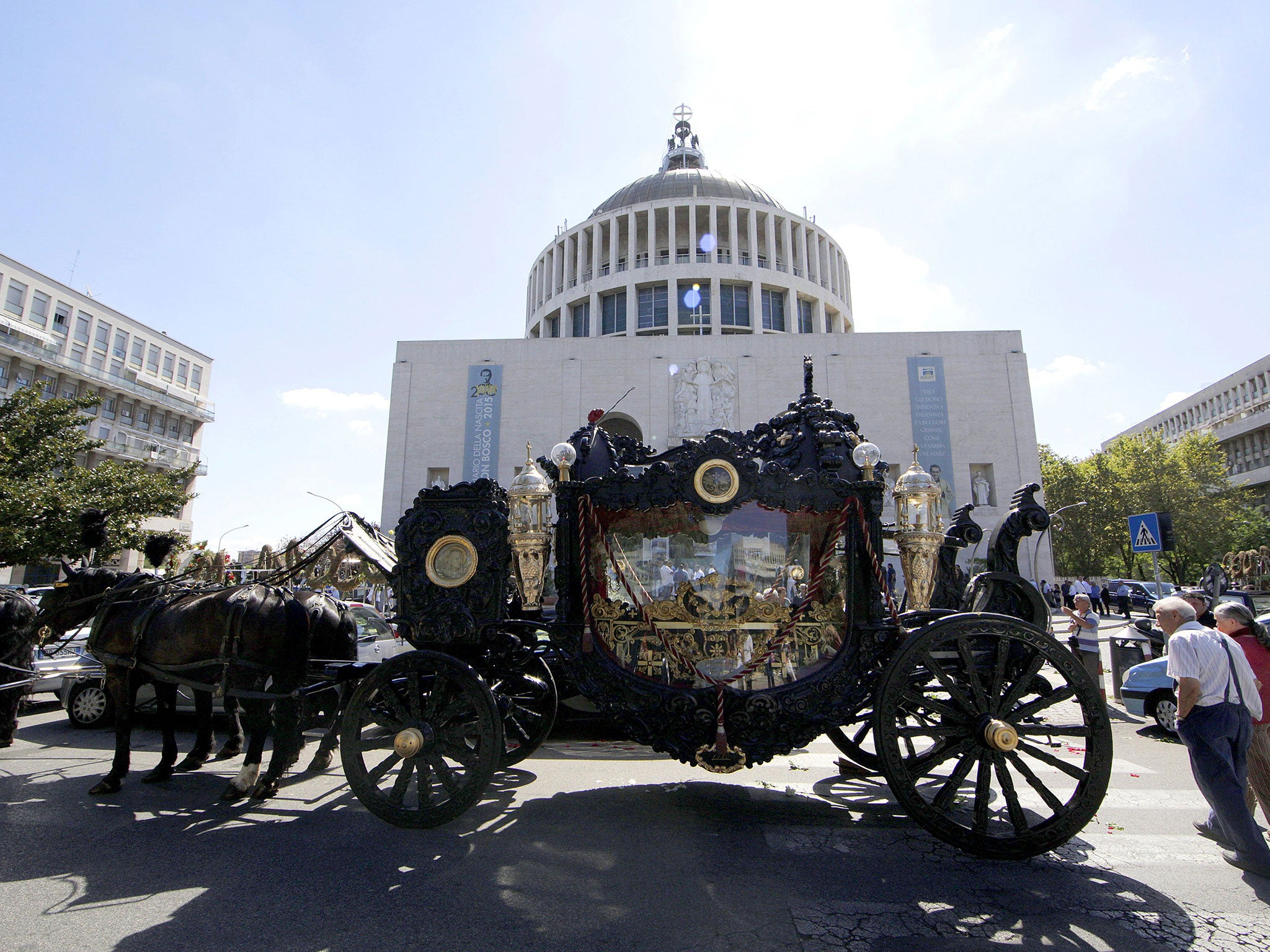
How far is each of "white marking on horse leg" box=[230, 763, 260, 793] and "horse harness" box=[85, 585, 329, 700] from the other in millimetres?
548

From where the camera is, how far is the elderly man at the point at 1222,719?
392 cm

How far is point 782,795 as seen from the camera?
Result: 5.42 m

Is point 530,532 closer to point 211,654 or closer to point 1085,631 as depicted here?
point 211,654

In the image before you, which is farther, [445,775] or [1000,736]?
[445,775]

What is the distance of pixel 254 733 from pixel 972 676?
17.8ft

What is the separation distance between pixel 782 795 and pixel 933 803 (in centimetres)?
162

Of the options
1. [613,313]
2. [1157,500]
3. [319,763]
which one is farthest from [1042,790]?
[613,313]

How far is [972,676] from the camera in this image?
414 centimetres

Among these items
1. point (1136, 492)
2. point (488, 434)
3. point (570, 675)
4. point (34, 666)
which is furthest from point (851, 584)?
point (1136, 492)

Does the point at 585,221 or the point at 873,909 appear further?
the point at 585,221

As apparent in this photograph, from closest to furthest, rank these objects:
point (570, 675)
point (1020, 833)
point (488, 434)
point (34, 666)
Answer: point (1020, 833) → point (570, 675) → point (34, 666) → point (488, 434)

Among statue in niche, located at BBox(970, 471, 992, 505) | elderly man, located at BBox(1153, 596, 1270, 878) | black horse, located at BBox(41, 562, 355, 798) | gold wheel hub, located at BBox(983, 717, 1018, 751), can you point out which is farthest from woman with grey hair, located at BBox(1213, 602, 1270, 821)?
statue in niche, located at BBox(970, 471, 992, 505)

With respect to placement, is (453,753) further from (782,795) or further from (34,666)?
(34,666)

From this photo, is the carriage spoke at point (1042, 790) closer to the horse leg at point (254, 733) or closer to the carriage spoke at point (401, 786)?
the carriage spoke at point (401, 786)
